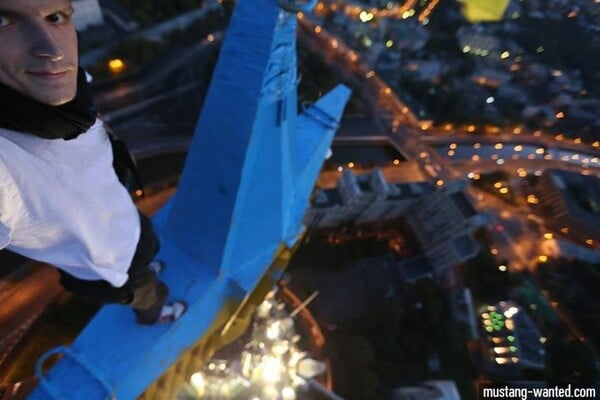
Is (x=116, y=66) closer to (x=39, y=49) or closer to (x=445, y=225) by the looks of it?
(x=445, y=225)

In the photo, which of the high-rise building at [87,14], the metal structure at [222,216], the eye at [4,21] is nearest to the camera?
the eye at [4,21]

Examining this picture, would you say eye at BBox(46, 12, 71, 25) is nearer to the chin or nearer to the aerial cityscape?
the chin

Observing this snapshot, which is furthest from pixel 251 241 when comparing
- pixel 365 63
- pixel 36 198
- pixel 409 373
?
pixel 365 63

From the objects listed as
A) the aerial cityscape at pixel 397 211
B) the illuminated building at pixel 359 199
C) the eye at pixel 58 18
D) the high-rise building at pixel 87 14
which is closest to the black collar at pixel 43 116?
the eye at pixel 58 18

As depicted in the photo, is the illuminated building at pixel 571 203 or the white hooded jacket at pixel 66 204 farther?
the illuminated building at pixel 571 203

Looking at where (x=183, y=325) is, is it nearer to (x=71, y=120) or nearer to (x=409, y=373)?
(x=71, y=120)

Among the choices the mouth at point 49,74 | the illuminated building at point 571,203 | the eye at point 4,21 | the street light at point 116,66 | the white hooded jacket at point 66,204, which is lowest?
the illuminated building at point 571,203

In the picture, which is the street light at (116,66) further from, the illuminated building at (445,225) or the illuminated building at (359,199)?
the illuminated building at (445,225)

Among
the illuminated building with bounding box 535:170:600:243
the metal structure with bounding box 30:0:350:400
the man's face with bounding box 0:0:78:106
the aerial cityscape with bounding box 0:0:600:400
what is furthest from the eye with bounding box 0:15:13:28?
the illuminated building with bounding box 535:170:600:243
